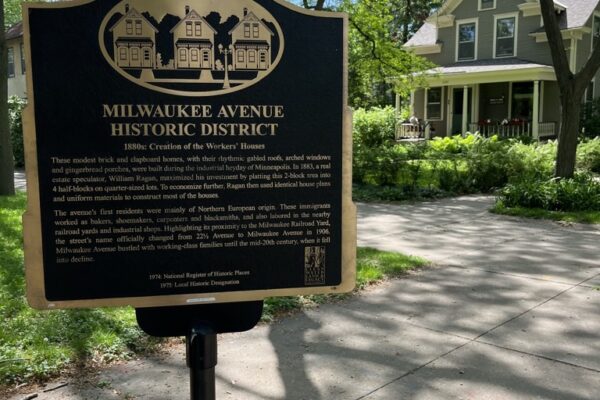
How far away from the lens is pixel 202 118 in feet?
8.11

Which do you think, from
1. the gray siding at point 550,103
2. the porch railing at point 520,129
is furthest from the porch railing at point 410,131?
the gray siding at point 550,103

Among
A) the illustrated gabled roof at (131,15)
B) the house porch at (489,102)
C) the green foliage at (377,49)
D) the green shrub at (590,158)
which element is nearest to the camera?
the illustrated gabled roof at (131,15)

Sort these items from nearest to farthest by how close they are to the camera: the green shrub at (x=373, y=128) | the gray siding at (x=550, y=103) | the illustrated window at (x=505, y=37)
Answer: the green shrub at (x=373, y=128), the gray siding at (x=550, y=103), the illustrated window at (x=505, y=37)

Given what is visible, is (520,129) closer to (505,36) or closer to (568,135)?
(505,36)

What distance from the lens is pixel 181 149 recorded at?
2.47 m

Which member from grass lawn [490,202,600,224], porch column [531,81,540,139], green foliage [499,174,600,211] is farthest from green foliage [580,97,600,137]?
grass lawn [490,202,600,224]

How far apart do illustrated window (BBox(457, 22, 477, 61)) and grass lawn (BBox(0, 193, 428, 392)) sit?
2588 centimetres

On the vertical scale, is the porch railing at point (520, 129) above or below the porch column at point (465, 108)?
below

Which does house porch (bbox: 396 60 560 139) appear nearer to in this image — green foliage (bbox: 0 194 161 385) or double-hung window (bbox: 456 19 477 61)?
double-hung window (bbox: 456 19 477 61)

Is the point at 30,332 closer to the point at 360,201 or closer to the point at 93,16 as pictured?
the point at 93,16

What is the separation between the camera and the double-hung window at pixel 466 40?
29391 millimetres

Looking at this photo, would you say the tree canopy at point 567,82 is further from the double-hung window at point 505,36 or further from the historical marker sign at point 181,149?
the double-hung window at point 505,36

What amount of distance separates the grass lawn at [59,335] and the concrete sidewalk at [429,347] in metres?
0.21

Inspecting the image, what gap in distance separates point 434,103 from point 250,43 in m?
30.1
